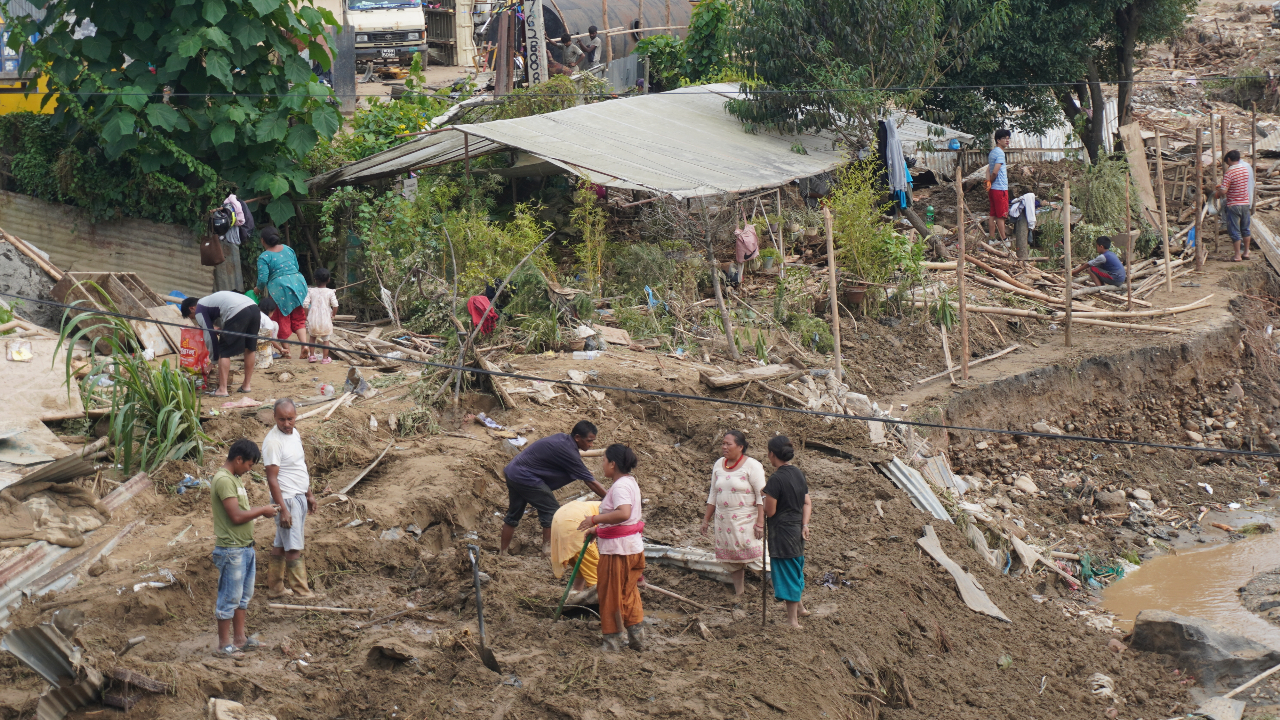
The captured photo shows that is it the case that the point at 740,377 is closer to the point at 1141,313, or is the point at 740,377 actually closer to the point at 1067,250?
the point at 1067,250

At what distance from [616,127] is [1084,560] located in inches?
330

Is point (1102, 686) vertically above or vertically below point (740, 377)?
below

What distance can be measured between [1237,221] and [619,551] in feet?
49.5

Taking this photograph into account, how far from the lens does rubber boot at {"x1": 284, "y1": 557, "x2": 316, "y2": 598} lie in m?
7.18

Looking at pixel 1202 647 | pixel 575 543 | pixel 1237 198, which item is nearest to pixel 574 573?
pixel 575 543

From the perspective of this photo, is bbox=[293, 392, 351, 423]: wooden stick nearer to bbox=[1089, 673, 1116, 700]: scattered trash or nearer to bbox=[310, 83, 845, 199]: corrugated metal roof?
bbox=[310, 83, 845, 199]: corrugated metal roof

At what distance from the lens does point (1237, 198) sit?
17.1 metres

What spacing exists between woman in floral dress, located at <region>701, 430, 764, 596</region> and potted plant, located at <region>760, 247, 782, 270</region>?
7674 mm

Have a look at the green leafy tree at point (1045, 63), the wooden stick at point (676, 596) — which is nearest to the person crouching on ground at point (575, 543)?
the wooden stick at point (676, 596)

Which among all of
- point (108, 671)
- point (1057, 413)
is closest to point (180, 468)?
point (108, 671)

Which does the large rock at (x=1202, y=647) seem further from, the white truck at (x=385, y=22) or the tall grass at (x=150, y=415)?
the white truck at (x=385, y=22)

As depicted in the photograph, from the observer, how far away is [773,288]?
13.9 m

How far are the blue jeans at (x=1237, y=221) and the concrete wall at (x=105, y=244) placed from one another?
51.3ft

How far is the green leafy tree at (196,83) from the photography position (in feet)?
41.5
